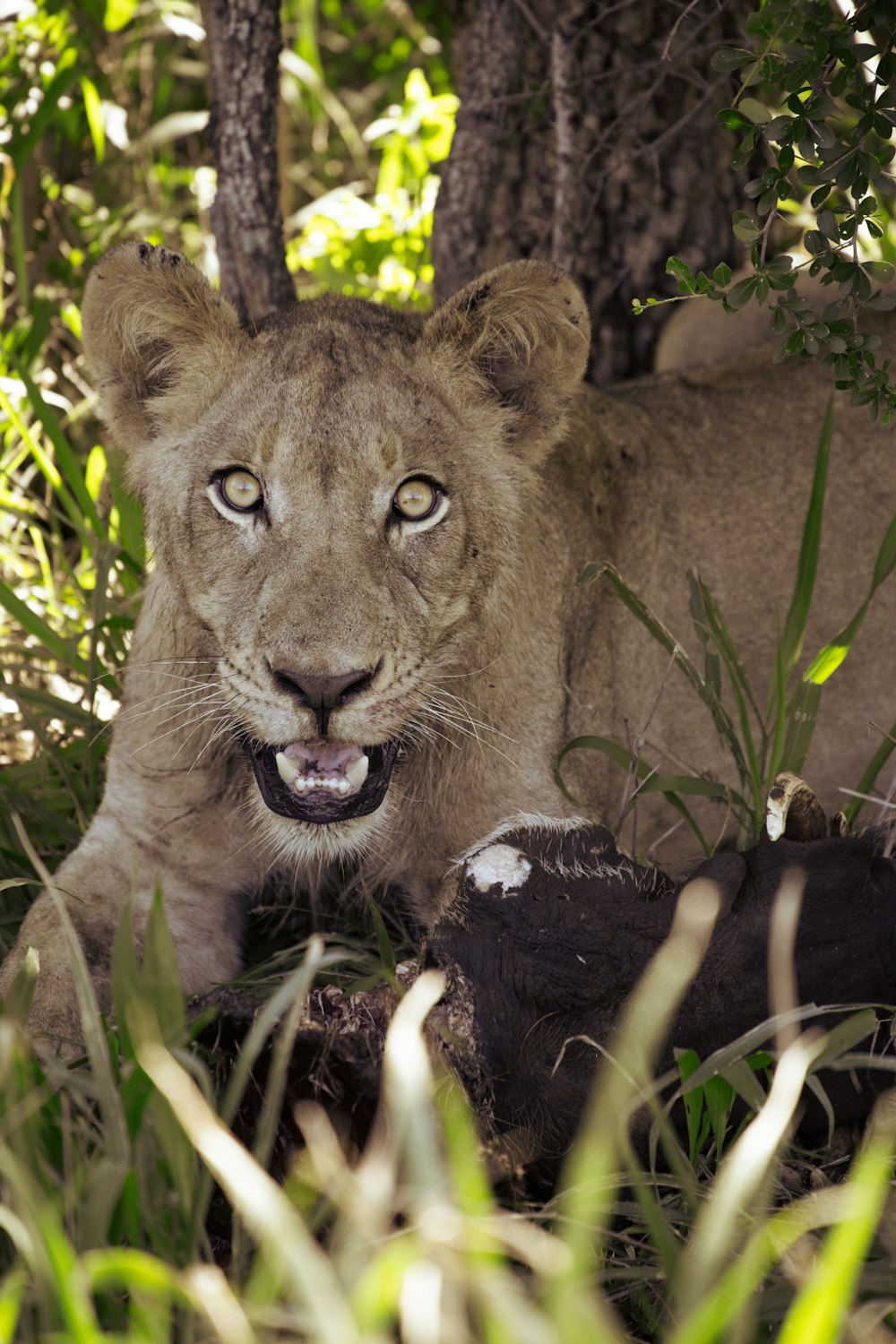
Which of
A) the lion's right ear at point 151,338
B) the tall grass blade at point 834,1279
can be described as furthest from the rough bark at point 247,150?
the tall grass blade at point 834,1279

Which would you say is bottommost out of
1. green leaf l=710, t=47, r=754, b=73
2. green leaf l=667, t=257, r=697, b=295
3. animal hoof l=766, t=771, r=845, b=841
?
animal hoof l=766, t=771, r=845, b=841

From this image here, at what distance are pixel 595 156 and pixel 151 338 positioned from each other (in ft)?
6.22

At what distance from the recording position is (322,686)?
2.47 meters

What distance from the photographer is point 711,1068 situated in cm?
199

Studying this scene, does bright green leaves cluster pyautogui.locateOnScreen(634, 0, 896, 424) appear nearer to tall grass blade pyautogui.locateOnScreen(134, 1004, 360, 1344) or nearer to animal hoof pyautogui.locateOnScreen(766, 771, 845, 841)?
animal hoof pyautogui.locateOnScreen(766, 771, 845, 841)

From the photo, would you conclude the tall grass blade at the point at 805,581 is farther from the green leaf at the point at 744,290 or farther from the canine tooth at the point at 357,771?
the canine tooth at the point at 357,771

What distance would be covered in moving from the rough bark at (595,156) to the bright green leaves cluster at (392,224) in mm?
705

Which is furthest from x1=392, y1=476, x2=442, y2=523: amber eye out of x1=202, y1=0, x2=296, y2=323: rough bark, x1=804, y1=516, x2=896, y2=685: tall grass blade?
x1=202, y1=0, x2=296, y2=323: rough bark

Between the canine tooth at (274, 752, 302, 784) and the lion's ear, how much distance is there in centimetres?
87

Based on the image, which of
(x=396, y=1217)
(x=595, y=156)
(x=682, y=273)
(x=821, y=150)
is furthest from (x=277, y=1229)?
(x=595, y=156)

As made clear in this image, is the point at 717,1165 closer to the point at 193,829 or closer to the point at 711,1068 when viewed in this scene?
the point at 711,1068

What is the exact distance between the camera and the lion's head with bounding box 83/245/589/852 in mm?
2580

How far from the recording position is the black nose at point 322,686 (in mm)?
2471

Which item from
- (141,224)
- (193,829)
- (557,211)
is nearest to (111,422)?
(193,829)
